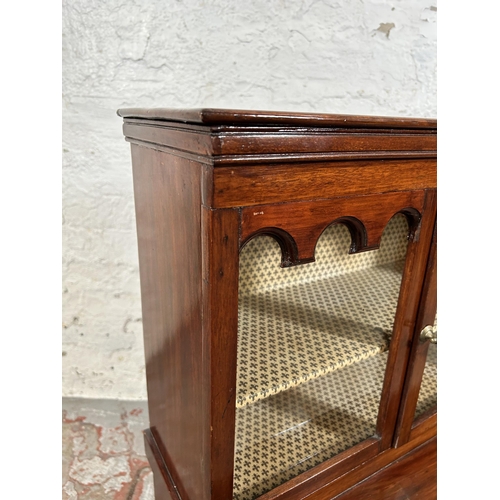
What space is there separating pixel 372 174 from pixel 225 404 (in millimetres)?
396

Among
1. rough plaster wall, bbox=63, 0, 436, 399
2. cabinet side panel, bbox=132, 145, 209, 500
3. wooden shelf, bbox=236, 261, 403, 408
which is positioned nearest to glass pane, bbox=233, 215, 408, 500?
wooden shelf, bbox=236, 261, 403, 408

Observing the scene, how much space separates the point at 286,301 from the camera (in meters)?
1.03

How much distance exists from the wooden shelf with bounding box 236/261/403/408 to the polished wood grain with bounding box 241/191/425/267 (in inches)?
9.9

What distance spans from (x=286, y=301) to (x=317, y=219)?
0.46m

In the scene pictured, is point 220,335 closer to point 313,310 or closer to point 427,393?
point 313,310

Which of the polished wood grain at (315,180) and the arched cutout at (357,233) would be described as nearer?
the polished wood grain at (315,180)

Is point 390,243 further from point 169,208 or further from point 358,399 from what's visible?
point 169,208

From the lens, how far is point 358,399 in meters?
1.05

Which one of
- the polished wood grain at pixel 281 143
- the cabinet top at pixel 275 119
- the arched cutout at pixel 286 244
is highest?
the cabinet top at pixel 275 119

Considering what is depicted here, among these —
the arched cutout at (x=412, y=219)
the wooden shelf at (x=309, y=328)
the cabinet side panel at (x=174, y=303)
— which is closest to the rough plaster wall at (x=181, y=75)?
the cabinet side panel at (x=174, y=303)

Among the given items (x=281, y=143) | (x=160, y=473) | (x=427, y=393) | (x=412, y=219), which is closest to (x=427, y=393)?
(x=427, y=393)

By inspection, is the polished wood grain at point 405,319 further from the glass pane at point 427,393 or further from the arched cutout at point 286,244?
the arched cutout at point 286,244

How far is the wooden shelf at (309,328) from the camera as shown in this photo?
2.50 ft

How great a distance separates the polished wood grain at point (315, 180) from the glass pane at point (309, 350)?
0.49 feet
